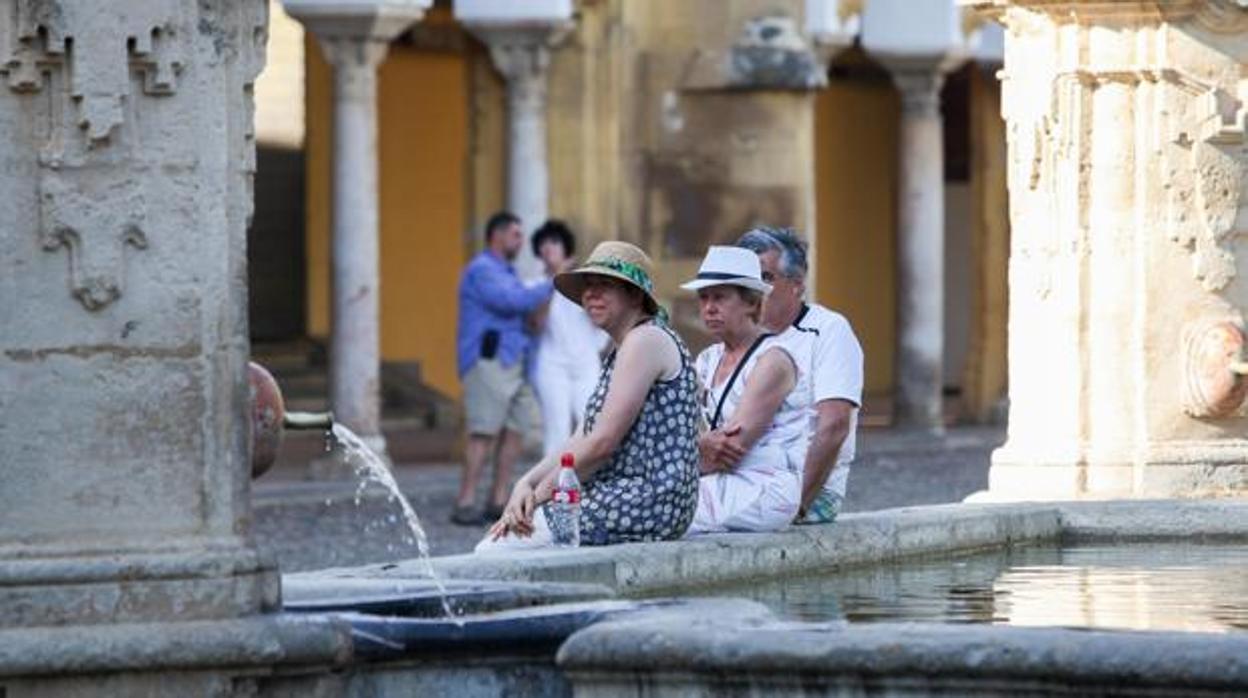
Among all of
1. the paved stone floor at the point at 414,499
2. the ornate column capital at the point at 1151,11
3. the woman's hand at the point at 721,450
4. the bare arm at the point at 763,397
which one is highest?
the ornate column capital at the point at 1151,11

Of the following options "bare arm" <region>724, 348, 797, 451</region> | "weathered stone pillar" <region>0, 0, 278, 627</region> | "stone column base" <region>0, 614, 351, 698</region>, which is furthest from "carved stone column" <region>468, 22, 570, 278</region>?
"stone column base" <region>0, 614, 351, 698</region>

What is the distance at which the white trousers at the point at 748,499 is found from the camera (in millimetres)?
10531

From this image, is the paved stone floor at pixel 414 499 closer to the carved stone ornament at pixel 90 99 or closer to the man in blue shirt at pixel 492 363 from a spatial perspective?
the man in blue shirt at pixel 492 363

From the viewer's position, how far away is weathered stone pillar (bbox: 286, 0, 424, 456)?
23.5 meters

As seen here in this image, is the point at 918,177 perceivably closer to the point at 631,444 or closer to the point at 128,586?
the point at 631,444

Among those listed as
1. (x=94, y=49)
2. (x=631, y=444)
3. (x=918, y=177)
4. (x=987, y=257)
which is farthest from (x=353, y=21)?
(x=94, y=49)

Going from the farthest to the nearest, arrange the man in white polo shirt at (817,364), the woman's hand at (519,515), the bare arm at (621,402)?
the man in white polo shirt at (817,364), the woman's hand at (519,515), the bare arm at (621,402)

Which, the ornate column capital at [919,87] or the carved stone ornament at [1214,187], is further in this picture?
the ornate column capital at [919,87]

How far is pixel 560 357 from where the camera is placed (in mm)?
20297

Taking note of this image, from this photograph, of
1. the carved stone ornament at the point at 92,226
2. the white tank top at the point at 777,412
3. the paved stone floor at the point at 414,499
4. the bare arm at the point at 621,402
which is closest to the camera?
the carved stone ornament at the point at 92,226

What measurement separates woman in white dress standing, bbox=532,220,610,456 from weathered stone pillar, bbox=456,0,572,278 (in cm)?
426

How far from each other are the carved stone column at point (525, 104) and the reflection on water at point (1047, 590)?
1339 cm

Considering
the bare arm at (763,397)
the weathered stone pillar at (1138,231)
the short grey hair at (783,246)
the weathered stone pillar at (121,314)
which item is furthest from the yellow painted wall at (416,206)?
the weathered stone pillar at (121,314)

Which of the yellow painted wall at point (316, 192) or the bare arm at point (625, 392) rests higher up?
the yellow painted wall at point (316, 192)
